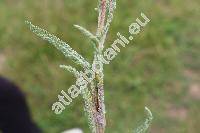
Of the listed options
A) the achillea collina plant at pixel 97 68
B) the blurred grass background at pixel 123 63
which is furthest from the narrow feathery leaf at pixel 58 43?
the blurred grass background at pixel 123 63

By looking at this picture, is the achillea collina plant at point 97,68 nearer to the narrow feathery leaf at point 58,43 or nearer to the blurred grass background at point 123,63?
the narrow feathery leaf at point 58,43

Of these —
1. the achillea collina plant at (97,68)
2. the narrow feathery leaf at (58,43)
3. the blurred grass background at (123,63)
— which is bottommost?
the achillea collina plant at (97,68)

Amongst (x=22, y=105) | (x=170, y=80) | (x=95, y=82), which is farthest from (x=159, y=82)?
(x=95, y=82)

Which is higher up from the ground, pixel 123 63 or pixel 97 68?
pixel 123 63

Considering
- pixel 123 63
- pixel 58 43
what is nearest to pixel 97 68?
pixel 58 43

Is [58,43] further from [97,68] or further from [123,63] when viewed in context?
[123,63]

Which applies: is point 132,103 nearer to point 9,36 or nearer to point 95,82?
point 9,36

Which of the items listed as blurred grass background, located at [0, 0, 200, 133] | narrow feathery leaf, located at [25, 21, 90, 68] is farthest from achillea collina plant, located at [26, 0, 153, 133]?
blurred grass background, located at [0, 0, 200, 133]

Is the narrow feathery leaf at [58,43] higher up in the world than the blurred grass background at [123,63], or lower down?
lower down
